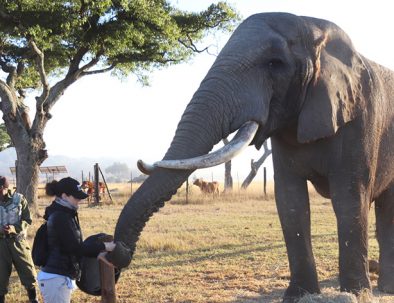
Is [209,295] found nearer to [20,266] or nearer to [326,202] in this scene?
[20,266]

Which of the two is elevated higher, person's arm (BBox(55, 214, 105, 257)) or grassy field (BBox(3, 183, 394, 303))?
person's arm (BBox(55, 214, 105, 257))

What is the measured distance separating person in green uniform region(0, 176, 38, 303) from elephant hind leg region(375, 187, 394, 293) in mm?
4245

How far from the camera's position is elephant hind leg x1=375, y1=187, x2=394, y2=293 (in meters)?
7.02

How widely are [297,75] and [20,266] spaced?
4.33 m

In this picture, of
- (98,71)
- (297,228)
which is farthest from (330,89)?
(98,71)

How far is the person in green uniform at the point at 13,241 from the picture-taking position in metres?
7.28

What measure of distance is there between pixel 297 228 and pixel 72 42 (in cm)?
1331

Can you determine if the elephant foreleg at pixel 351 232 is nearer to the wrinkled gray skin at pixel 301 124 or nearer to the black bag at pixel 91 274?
the wrinkled gray skin at pixel 301 124

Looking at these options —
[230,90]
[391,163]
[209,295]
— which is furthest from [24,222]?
[391,163]

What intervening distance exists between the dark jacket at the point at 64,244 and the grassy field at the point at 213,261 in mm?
2271

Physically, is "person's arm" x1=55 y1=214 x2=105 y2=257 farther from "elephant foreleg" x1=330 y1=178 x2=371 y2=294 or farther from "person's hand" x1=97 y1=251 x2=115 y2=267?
"elephant foreleg" x1=330 y1=178 x2=371 y2=294

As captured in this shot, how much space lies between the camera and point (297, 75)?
205 inches

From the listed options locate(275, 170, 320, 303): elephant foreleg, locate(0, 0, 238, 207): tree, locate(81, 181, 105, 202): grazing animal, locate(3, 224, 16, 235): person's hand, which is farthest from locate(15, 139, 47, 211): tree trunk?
locate(275, 170, 320, 303): elephant foreleg

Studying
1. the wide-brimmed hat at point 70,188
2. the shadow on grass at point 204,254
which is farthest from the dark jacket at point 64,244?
the shadow on grass at point 204,254
